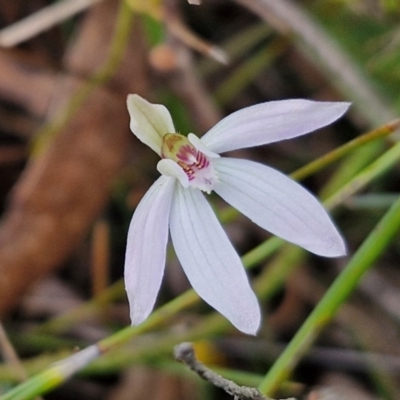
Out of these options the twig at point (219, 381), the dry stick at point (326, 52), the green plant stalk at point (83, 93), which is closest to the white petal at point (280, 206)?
the twig at point (219, 381)

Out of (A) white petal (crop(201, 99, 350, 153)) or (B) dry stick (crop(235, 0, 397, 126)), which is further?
(B) dry stick (crop(235, 0, 397, 126))

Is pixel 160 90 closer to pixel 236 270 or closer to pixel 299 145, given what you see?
pixel 299 145

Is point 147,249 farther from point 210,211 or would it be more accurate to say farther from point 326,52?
point 326,52

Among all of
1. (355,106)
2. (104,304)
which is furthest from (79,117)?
(355,106)

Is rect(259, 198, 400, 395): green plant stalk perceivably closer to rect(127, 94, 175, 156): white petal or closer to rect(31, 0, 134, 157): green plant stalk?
rect(127, 94, 175, 156): white petal

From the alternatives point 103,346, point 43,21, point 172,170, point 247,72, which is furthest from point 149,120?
point 247,72

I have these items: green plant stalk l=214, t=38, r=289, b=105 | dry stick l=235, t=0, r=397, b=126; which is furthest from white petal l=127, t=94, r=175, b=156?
green plant stalk l=214, t=38, r=289, b=105

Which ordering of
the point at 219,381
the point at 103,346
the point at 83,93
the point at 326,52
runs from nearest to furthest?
1. the point at 219,381
2. the point at 103,346
3. the point at 326,52
4. the point at 83,93
